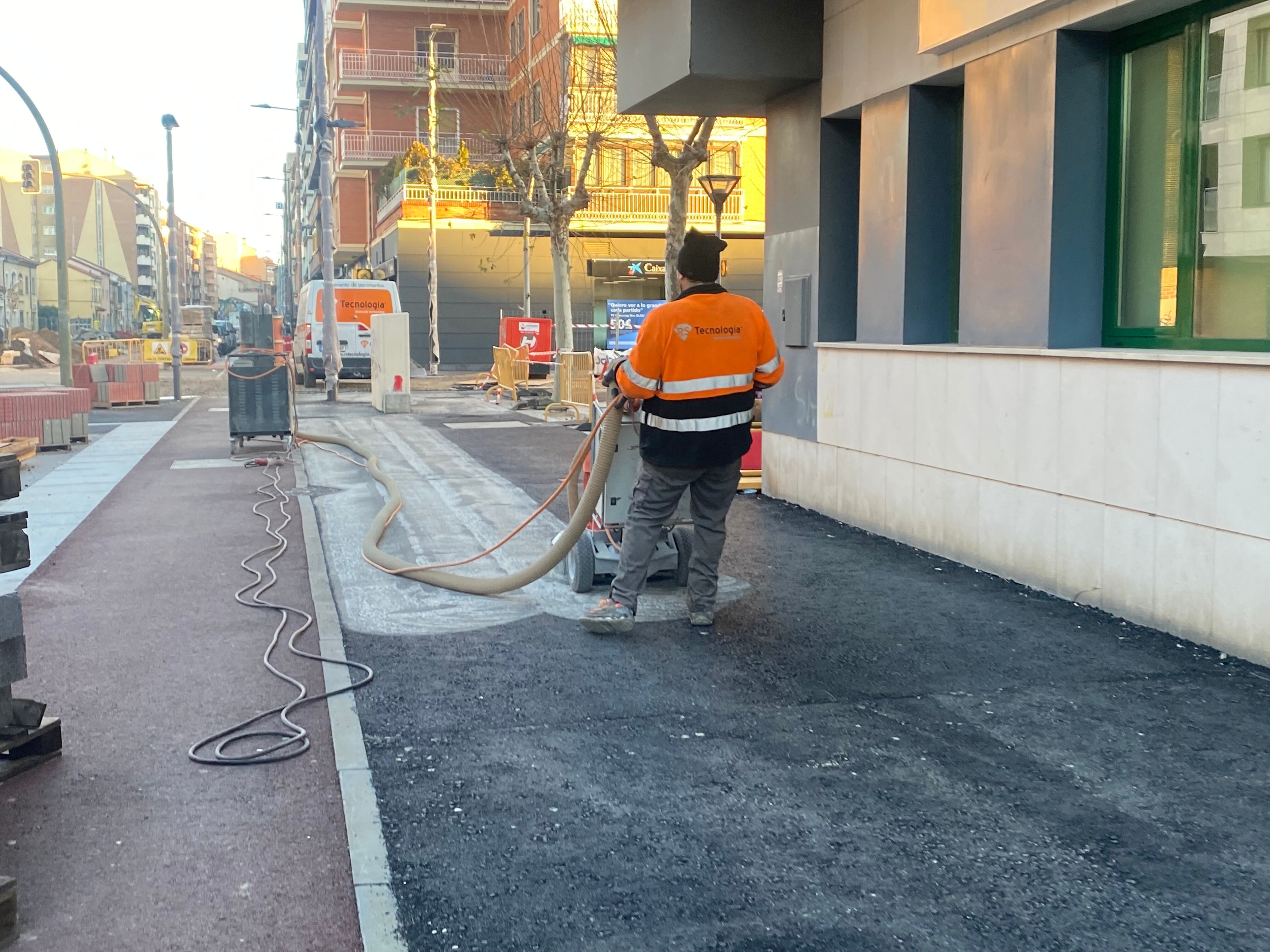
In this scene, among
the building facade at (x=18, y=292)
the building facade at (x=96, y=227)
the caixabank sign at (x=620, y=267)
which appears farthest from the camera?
the building facade at (x=96, y=227)

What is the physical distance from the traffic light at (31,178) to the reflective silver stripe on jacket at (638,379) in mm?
26620

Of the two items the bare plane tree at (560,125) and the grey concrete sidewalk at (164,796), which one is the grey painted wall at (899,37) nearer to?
the grey concrete sidewalk at (164,796)

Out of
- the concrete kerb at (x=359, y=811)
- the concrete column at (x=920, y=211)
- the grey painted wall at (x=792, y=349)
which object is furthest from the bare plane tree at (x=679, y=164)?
the concrete kerb at (x=359, y=811)

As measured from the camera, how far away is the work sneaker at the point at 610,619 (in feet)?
20.6

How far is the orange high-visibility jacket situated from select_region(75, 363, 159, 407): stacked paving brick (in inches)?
799

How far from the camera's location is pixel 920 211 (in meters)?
8.98

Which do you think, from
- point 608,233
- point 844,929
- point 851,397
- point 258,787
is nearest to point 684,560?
point 851,397

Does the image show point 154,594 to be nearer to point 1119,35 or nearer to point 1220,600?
point 1220,600

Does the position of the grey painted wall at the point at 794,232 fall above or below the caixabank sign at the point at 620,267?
below

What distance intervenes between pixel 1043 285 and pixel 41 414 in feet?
41.2

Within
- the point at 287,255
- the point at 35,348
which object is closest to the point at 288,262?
the point at 287,255

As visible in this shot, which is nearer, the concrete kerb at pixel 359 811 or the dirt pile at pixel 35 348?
the concrete kerb at pixel 359 811

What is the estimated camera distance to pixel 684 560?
7438mm

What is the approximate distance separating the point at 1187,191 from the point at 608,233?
129 feet
